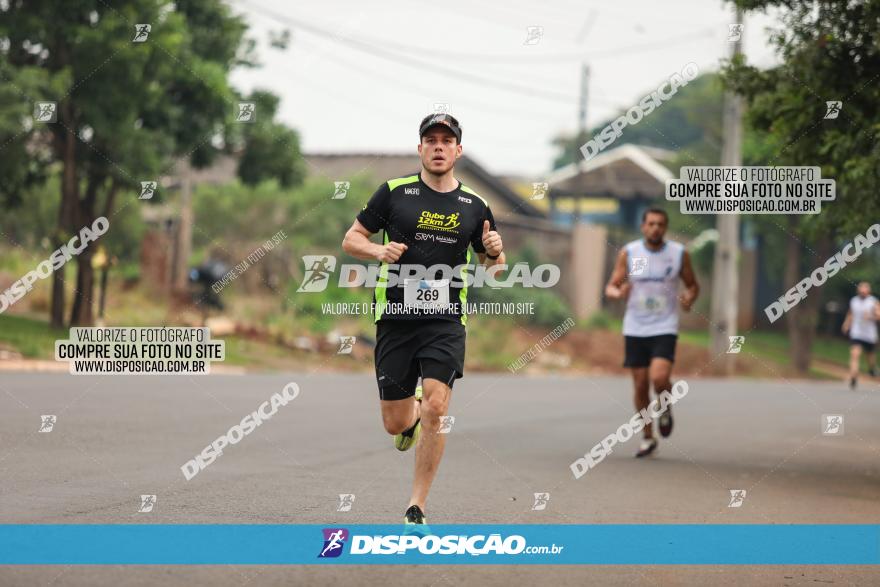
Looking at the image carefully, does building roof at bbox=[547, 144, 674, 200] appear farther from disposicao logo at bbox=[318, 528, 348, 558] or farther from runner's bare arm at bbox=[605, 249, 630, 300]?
disposicao logo at bbox=[318, 528, 348, 558]

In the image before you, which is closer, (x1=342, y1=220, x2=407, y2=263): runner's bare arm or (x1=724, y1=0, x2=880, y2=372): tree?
(x1=342, y1=220, x2=407, y2=263): runner's bare arm


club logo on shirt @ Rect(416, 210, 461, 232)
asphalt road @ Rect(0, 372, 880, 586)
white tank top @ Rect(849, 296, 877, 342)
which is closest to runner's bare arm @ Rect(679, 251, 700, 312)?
asphalt road @ Rect(0, 372, 880, 586)

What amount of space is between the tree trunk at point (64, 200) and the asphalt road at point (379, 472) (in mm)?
6261

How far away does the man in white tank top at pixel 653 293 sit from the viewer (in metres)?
12.2

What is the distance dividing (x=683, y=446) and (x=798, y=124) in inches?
141

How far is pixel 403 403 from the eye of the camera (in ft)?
25.4

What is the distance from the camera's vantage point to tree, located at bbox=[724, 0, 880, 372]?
11164mm

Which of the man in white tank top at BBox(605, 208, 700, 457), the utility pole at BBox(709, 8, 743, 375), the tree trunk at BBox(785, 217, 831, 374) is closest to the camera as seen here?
the man in white tank top at BBox(605, 208, 700, 457)

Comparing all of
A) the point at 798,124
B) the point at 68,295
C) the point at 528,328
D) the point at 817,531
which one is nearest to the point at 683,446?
the point at 798,124

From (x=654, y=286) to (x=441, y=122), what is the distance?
5368 mm

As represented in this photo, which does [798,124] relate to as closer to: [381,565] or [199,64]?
[381,565]

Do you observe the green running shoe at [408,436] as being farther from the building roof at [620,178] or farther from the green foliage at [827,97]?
the building roof at [620,178]

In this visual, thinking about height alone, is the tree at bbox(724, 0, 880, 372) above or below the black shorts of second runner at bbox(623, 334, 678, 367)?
above

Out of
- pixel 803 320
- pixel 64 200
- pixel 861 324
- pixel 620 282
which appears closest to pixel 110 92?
pixel 64 200
